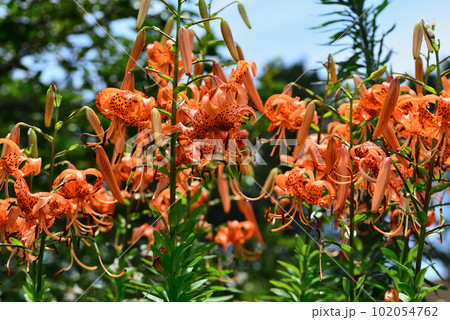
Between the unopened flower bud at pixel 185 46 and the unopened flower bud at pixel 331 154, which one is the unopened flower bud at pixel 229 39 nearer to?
the unopened flower bud at pixel 185 46

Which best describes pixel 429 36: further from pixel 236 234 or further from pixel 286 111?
pixel 236 234

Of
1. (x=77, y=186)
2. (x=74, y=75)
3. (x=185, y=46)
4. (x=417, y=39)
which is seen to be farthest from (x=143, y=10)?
(x=74, y=75)

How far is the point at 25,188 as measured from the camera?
771 millimetres

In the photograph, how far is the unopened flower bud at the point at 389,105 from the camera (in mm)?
727

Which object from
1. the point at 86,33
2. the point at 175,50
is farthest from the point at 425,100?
the point at 86,33

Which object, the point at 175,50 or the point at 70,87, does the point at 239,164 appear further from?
the point at 70,87

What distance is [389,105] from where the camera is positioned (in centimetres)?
73

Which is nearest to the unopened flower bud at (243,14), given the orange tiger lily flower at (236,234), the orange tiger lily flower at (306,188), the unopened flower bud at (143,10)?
the unopened flower bud at (143,10)

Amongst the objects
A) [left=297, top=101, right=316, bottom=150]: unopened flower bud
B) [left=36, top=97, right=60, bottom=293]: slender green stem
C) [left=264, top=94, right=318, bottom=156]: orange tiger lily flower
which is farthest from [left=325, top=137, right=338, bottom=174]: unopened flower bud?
[left=36, top=97, right=60, bottom=293]: slender green stem

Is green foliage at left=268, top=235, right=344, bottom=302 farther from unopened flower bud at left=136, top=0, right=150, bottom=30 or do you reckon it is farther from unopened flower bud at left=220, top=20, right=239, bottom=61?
unopened flower bud at left=136, top=0, right=150, bottom=30

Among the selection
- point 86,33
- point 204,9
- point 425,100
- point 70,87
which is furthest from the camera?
point 86,33

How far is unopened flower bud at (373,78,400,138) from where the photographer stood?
727 mm

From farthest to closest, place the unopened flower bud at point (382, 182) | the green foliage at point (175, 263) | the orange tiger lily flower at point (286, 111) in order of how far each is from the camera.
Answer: the orange tiger lily flower at point (286, 111)
the green foliage at point (175, 263)
the unopened flower bud at point (382, 182)

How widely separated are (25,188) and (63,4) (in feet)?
7.12
